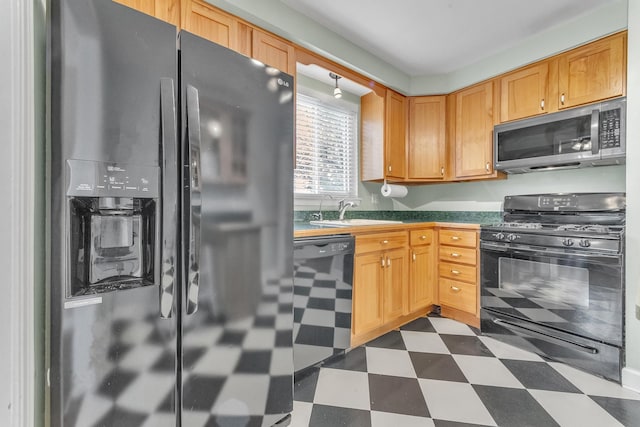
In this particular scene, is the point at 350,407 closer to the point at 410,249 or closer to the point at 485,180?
the point at 410,249

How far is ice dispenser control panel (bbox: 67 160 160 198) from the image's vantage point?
2.72 feet

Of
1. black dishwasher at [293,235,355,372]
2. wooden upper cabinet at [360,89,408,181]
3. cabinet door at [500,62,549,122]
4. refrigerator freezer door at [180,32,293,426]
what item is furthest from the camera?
wooden upper cabinet at [360,89,408,181]

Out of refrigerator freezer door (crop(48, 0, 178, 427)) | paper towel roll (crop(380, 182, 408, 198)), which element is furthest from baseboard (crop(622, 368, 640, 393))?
refrigerator freezer door (crop(48, 0, 178, 427))

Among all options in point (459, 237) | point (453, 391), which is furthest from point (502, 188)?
point (453, 391)

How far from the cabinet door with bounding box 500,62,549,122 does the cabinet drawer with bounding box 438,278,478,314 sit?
155cm

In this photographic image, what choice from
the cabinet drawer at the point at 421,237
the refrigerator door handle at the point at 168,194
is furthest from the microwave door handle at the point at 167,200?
the cabinet drawer at the point at 421,237

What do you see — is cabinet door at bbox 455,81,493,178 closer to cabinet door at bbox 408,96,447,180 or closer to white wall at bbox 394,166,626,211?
cabinet door at bbox 408,96,447,180

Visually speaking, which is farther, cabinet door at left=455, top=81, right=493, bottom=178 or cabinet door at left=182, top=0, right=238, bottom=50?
cabinet door at left=455, top=81, right=493, bottom=178

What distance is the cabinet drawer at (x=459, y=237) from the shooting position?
8.48 feet

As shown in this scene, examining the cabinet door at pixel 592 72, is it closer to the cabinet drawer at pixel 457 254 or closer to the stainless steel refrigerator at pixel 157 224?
the cabinet drawer at pixel 457 254

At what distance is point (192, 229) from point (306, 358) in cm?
119

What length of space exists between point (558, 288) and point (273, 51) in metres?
2.56

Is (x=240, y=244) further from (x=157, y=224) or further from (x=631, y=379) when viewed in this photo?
(x=631, y=379)

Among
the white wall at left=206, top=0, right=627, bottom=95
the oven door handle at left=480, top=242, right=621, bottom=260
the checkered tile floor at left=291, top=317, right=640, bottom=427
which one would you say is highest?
the white wall at left=206, top=0, right=627, bottom=95
